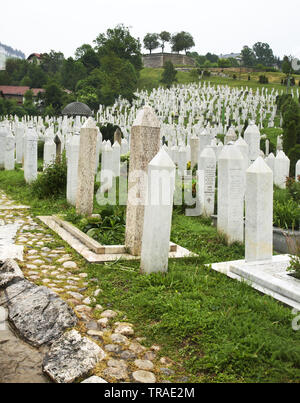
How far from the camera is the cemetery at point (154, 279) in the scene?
2844 millimetres

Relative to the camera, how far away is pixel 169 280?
4.22 m

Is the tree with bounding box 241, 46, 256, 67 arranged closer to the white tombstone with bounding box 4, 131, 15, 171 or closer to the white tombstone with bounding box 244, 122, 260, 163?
the white tombstone with bounding box 4, 131, 15, 171

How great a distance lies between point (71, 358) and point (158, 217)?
6.18 feet

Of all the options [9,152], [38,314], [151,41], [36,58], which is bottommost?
[38,314]

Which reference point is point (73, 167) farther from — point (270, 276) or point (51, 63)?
point (51, 63)

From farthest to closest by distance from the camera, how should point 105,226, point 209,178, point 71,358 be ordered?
point 209,178
point 105,226
point 71,358

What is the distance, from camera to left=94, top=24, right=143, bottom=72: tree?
6347cm

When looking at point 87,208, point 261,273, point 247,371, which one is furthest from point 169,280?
point 87,208

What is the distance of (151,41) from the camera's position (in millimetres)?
97688

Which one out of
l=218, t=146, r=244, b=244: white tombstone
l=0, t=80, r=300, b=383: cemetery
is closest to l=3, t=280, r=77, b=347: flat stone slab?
l=0, t=80, r=300, b=383: cemetery

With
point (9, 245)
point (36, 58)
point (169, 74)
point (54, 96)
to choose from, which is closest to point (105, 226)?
Answer: point (9, 245)

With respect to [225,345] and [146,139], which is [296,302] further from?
[146,139]

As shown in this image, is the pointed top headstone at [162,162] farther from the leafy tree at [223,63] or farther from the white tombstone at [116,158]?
the leafy tree at [223,63]

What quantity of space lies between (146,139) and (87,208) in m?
2.46
